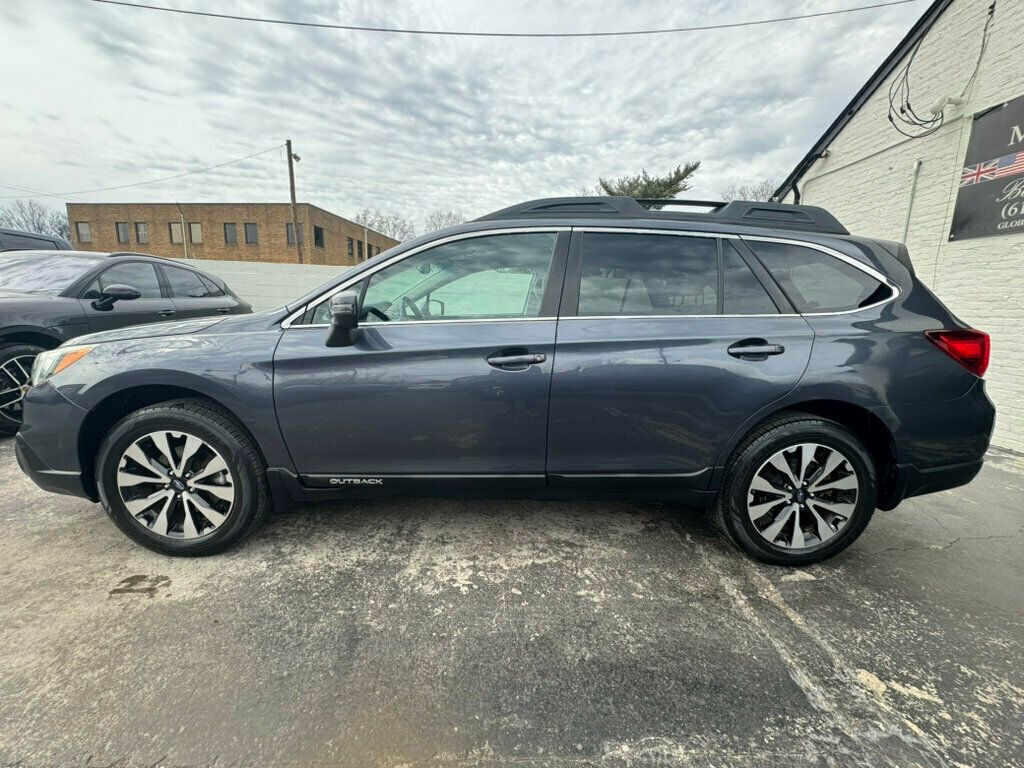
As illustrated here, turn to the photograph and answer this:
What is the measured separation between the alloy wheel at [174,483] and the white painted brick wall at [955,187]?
6.90 m

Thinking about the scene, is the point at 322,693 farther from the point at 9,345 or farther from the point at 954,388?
the point at 9,345

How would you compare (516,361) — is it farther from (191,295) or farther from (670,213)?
(191,295)

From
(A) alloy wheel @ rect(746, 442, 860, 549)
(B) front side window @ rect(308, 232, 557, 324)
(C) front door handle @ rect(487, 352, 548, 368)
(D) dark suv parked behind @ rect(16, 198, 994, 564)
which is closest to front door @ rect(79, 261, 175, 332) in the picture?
→ (D) dark suv parked behind @ rect(16, 198, 994, 564)

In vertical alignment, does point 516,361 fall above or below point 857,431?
above

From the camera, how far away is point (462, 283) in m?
2.50

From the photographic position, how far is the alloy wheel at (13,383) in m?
3.92

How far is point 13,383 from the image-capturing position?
13.0 feet

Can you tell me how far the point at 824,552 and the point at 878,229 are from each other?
5.95 meters

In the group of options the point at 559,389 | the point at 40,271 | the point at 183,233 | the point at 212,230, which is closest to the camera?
the point at 559,389

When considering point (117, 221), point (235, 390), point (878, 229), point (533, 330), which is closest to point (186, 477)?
point (235, 390)

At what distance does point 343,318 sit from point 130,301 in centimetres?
407

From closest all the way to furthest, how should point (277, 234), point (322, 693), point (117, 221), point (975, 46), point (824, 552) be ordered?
point (322, 693)
point (824, 552)
point (975, 46)
point (277, 234)
point (117, 221)

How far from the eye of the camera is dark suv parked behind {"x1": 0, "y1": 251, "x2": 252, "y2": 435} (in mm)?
3957

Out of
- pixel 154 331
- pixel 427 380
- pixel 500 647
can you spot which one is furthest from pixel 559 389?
pixel 154 331
